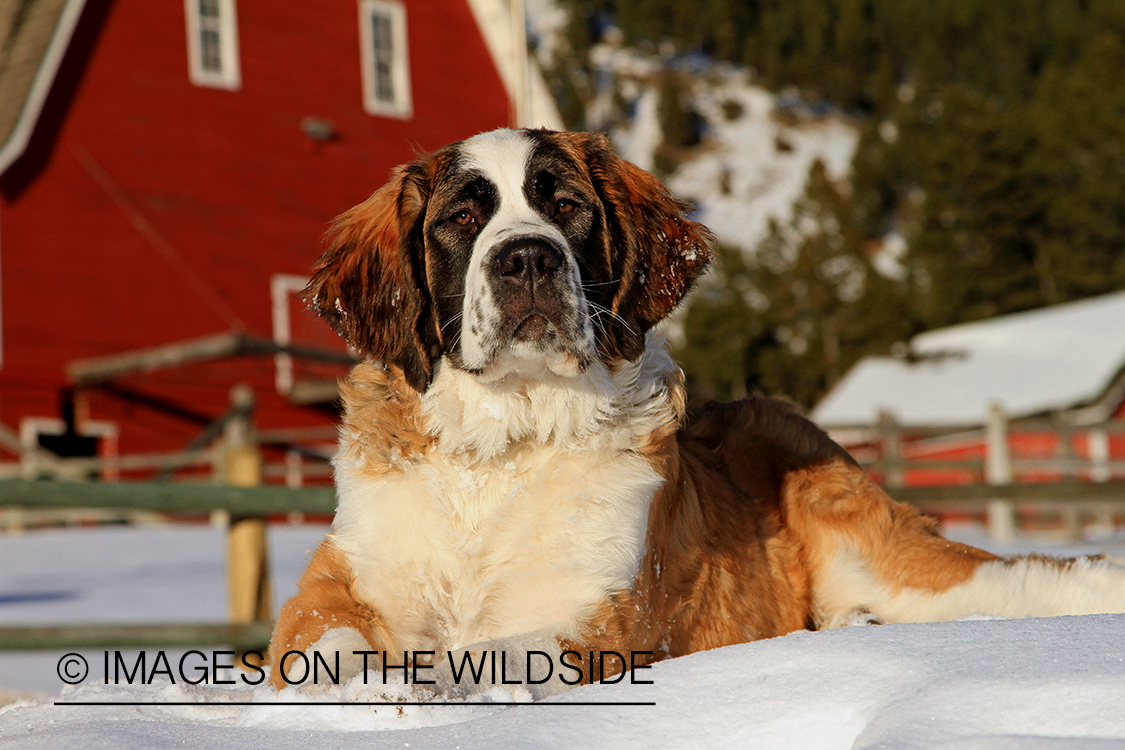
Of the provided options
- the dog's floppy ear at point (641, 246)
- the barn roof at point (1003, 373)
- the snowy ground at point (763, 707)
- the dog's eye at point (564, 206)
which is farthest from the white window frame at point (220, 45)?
the snowy ground at point (763, 707)

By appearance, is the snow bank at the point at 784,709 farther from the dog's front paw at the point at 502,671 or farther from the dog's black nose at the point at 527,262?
the dog's black nose at the point at 527,262

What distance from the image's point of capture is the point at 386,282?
3.38m

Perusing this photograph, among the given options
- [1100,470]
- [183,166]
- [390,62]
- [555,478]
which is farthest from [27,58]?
[1100,470]

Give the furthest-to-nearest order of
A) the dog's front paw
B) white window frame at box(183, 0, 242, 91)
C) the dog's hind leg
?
white window frame at box(183, 0, 242, 91), the dog's hind leg, the dog's front paw

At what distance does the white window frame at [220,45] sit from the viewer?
18.2m

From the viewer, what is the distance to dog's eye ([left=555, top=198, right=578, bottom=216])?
3359 mm

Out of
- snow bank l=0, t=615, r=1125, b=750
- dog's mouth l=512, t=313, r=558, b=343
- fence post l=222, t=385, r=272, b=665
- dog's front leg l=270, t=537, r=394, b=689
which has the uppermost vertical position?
dog's mouth l=512, t=313, r=558, b=343

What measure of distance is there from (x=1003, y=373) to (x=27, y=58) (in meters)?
23.9

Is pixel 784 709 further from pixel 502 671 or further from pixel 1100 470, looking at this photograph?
pixel 1100 470

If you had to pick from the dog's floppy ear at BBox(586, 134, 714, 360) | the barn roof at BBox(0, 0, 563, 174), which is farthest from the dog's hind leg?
the barn roof at BBox(0, 0, 563, 174)

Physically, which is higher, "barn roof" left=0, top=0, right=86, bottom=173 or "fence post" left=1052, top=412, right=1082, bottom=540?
"barn roof" left=0, top=0, right=86, bottom=173

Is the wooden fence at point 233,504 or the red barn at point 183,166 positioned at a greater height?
the red barn at point 183,166

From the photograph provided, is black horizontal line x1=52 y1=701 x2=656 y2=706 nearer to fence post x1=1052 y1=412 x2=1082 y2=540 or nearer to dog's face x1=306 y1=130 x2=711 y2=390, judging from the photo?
dog's face x1=306 y1=130 x2=711 y2=390

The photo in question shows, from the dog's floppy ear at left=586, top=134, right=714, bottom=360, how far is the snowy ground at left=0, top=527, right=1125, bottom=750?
113cm
